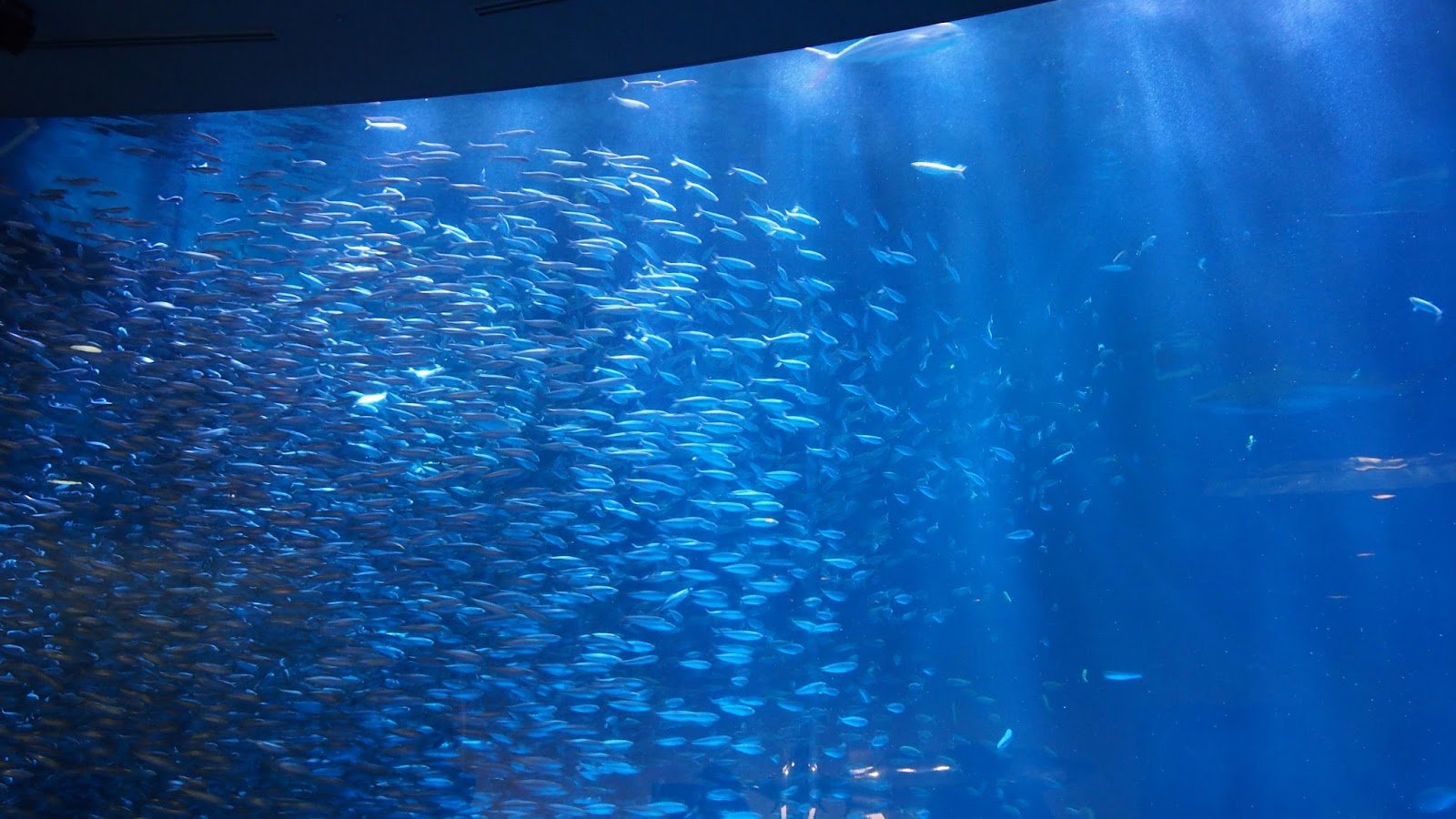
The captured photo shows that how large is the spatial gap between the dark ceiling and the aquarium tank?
1.77 metres

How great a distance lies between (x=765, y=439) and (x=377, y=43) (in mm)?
6307

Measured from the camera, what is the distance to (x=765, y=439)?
939 cm

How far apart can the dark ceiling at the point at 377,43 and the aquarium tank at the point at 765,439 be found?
177cm

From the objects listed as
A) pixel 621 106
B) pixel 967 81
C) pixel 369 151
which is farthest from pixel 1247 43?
pixel 369 151

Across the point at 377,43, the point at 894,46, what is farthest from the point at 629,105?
the point at 377,43

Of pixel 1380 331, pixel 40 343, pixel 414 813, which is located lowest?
pixel 414 813

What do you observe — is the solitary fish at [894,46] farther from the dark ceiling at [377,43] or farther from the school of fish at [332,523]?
the dark ceiling at [377,43]

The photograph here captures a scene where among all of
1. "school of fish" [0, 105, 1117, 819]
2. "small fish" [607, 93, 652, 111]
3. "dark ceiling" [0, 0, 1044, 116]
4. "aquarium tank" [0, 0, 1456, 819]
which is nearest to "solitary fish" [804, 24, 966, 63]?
"aquarium tank" [0, 0, 1456, 819]

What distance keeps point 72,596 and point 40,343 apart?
200 cm

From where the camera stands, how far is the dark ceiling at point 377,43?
357 centimetres

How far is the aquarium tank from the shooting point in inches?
236

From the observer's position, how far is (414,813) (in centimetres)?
596

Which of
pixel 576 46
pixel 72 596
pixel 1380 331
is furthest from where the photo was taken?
pixel 1380 331

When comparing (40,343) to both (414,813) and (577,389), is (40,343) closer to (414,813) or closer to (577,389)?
(577,389)
